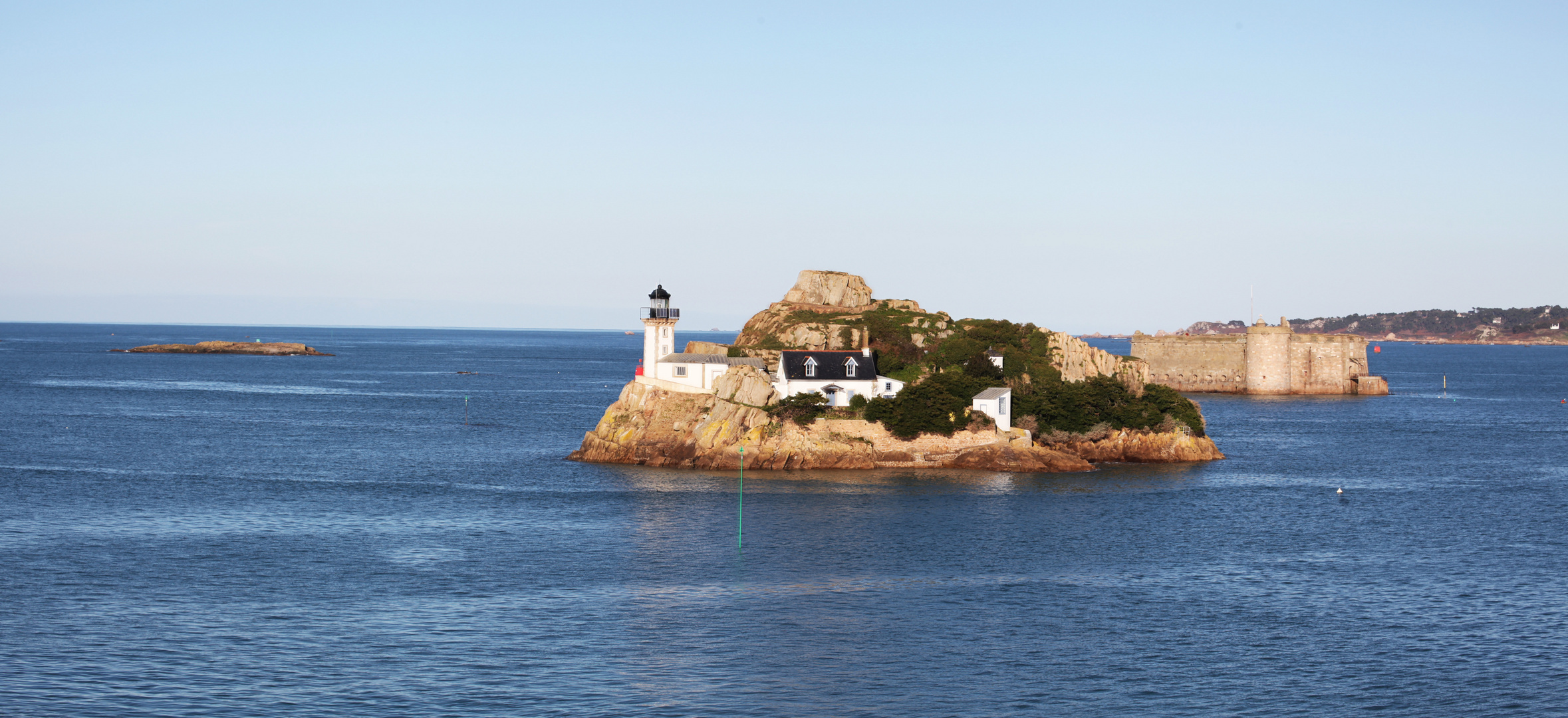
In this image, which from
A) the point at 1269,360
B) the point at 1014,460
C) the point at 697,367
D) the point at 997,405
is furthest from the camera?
the point at 1269,360

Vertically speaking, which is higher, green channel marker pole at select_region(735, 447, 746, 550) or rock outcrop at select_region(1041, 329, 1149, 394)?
rock outcrop at select_region(1041, 329, 1149, 394)

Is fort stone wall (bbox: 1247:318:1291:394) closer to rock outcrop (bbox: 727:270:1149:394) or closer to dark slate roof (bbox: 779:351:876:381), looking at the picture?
rock outcrop (bbox: 727:270:1149:394)

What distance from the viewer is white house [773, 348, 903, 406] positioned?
3081 inches

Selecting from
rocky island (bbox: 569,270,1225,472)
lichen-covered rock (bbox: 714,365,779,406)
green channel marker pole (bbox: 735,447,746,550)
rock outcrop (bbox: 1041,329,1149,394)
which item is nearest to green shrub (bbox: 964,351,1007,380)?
rocky island (bbox: 569,270,1225,472)

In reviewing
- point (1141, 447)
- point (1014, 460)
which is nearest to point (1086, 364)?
point (1141, 447)

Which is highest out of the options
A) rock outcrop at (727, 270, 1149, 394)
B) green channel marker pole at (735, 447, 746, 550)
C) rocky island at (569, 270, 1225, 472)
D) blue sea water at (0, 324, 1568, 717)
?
rock outcrop at (727, 270, 1149, 394)

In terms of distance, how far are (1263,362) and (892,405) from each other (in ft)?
288

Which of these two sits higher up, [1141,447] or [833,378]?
[833,378]

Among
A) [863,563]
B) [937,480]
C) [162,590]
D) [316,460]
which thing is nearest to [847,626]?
[863,563]

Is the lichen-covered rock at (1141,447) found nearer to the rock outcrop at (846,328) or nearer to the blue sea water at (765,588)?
the blue sea water at (765,588)

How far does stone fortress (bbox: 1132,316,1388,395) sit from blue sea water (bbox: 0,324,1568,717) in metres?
64.6

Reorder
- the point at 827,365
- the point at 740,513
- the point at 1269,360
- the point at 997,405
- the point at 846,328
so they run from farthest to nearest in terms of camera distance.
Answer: the point at 1269,360 → the point at 846,328 → the point at 827,365 → the point at 997,405 → the point at 740,513

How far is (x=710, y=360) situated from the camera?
8131cm

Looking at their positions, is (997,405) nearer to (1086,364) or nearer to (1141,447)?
(1141,447)
